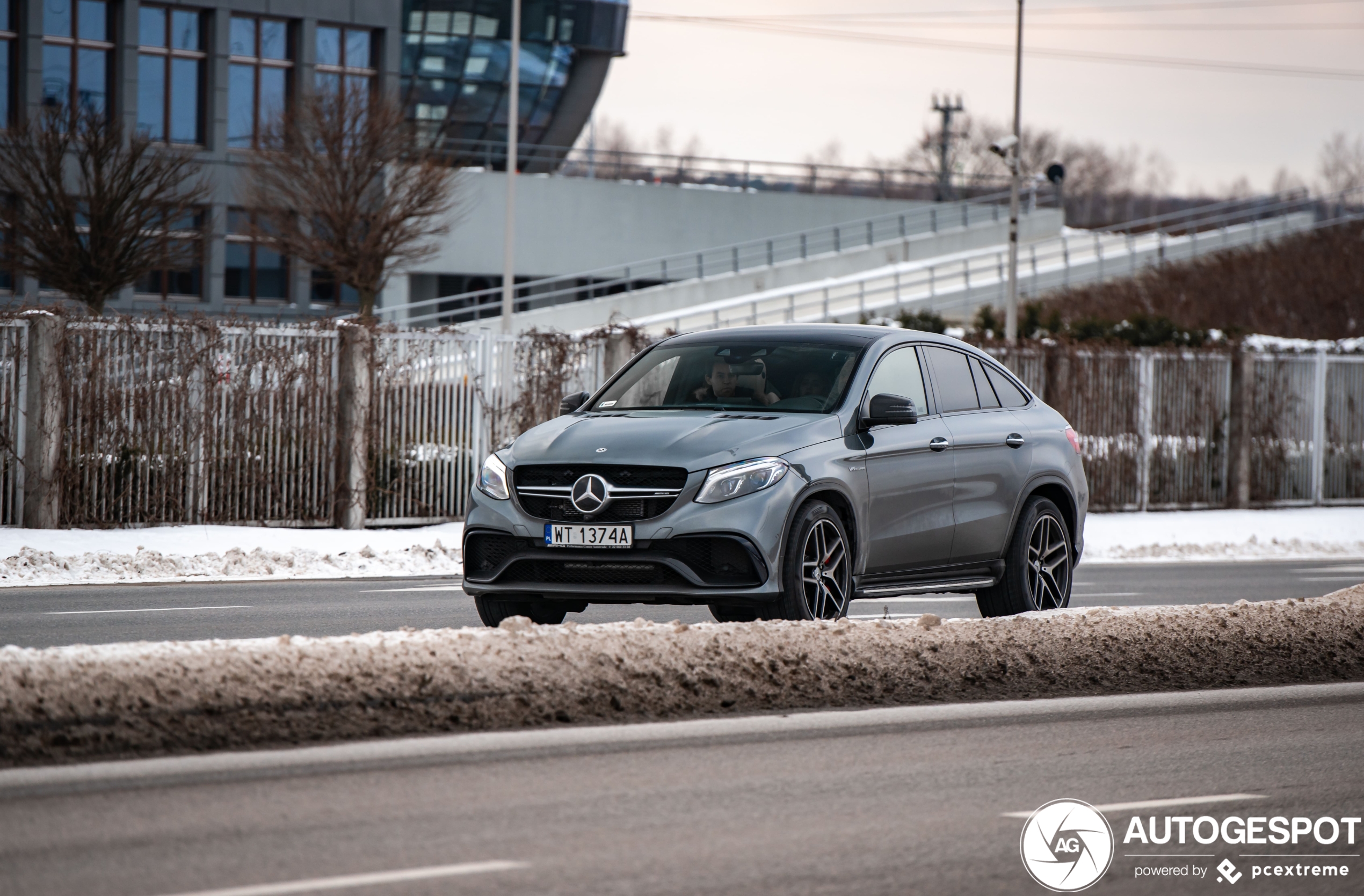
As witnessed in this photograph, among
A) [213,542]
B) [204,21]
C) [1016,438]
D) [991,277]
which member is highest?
[204,21]

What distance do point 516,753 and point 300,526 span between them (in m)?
12.3

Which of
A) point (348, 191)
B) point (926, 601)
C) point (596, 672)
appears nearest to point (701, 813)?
point (596, 672)

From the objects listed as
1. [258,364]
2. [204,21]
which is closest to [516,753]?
[258,364]

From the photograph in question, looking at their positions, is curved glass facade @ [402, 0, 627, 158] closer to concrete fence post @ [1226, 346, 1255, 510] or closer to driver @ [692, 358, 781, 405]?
concrete fence post @ [1226, 346, 1255, 510]

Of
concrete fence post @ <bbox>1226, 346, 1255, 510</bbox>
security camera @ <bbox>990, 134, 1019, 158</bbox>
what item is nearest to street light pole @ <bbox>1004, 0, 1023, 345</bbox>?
security camera @ <bbox>990, 134, 1019, 158</bbox>

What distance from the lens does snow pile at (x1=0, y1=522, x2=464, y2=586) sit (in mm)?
14734

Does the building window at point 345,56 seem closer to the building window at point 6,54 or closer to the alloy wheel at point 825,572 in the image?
the building window at point 6,54

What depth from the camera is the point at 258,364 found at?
60.0ft

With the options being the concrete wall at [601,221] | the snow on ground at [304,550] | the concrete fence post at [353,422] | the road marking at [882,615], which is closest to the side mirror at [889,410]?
the road marking at [882,615]

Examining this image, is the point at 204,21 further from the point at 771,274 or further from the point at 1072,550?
the point at 1072,550

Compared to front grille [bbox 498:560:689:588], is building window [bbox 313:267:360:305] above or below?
above

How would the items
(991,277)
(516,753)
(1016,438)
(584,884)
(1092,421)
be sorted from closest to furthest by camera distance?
(584,884)
(516,753)
(1016,438)
(1092,421)
(991,277)

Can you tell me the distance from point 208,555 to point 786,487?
7914 mm

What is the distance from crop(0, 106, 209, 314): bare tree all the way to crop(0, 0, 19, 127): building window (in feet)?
35.0
